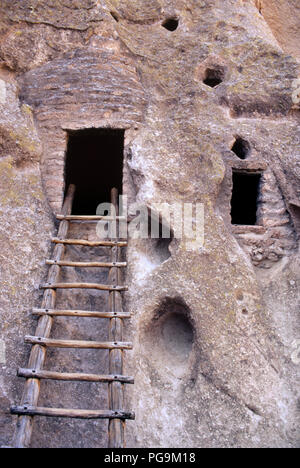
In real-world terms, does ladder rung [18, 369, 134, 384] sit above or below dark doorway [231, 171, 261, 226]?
below

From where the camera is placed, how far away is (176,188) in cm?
515

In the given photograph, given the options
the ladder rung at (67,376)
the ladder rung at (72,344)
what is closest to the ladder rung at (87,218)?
the ladder rung at (72,344)

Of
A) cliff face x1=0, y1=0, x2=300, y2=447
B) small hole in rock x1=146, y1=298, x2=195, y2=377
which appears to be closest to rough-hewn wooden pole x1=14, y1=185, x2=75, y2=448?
cliff face x1=0, y1=0, x2=300, y2=447

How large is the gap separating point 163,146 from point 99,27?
1.61m

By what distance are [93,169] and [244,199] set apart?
2.24m

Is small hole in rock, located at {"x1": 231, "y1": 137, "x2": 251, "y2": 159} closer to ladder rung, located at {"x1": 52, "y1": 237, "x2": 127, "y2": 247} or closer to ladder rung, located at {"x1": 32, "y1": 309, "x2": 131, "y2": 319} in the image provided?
ladder rung, located at {"x1": 52, "y1": 237, "x2": 127, "y2": 247}

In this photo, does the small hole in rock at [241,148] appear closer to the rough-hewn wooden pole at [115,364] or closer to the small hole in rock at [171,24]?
the rough-hewn wooden pole at [115,364]

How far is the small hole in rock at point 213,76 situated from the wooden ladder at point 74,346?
203 cm

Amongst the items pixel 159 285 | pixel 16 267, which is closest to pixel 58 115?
pixel 16 267

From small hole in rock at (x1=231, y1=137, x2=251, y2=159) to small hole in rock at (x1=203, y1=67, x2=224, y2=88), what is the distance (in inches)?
32.6

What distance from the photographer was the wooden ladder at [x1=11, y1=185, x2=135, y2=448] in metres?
3.71

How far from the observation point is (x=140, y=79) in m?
5.82

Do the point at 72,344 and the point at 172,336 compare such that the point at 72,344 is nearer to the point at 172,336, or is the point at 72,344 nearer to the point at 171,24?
the point at 172,336

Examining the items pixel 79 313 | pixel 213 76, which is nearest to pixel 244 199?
pixel 213 76
